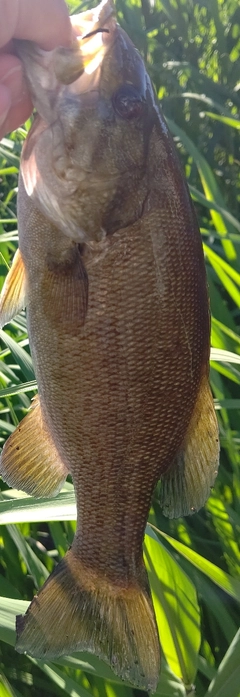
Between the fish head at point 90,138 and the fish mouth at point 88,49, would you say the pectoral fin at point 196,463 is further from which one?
the fish mouth at point 88,49

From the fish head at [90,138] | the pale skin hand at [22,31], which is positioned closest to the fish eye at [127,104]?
the fish head at [90,138]

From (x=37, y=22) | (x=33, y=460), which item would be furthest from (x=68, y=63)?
(x=33, y=460)

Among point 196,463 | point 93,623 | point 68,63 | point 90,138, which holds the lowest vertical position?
point 93,623

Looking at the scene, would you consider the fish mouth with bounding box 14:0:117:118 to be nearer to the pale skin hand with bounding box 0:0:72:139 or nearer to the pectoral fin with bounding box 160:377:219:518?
the pale skin hand with bounding box 0:0:72:139

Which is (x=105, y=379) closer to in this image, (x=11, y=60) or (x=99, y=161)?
(x=99, y=161)

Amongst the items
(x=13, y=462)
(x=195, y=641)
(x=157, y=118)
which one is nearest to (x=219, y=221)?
(x=157, y=118)

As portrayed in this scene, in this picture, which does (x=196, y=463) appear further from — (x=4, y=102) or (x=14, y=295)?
(x=4, y=102)
